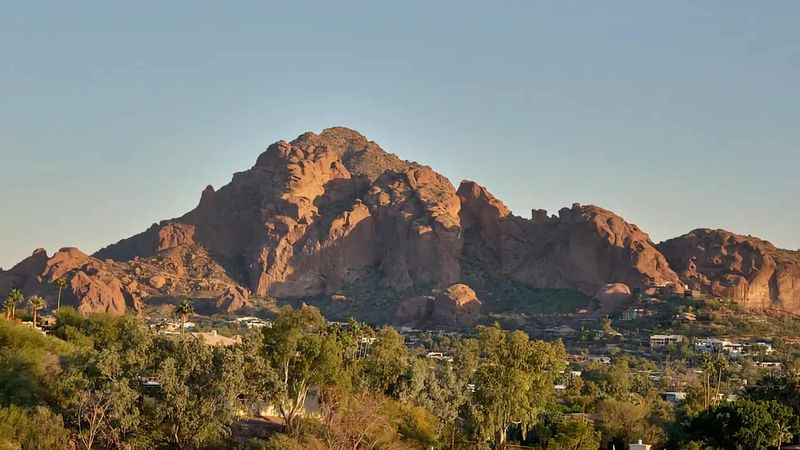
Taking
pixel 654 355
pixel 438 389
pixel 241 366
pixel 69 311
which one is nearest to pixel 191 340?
pixel 241 366

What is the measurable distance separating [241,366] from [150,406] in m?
4.74

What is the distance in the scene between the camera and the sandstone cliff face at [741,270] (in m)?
171

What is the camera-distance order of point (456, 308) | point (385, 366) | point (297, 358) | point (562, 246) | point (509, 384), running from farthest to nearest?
point (562, 246), point (456, 308), point (385, 366), point (509, 384), point (297, 358)

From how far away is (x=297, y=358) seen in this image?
221 ft

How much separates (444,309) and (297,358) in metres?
99.1

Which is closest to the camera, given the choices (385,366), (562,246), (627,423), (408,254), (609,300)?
(627,423)

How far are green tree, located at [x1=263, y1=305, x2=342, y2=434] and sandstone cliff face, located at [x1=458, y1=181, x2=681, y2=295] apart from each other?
108 m

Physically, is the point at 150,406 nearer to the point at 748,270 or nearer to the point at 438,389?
the point at 438,389

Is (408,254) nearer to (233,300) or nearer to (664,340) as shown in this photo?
(233,300)

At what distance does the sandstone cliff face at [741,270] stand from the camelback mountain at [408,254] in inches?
6.4

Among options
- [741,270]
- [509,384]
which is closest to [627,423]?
[509,384]

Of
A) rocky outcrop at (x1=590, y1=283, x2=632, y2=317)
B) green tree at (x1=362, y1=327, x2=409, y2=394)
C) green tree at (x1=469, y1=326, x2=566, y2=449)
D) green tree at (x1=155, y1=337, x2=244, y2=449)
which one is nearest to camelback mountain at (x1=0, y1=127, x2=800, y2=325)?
rocky outcrop at (x1=590, y1=283, x2=632, y2=317)

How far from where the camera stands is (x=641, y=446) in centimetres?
6003

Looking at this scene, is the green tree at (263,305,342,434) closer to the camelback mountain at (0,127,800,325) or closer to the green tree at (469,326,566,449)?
the green tree at (469,326,566,449)
